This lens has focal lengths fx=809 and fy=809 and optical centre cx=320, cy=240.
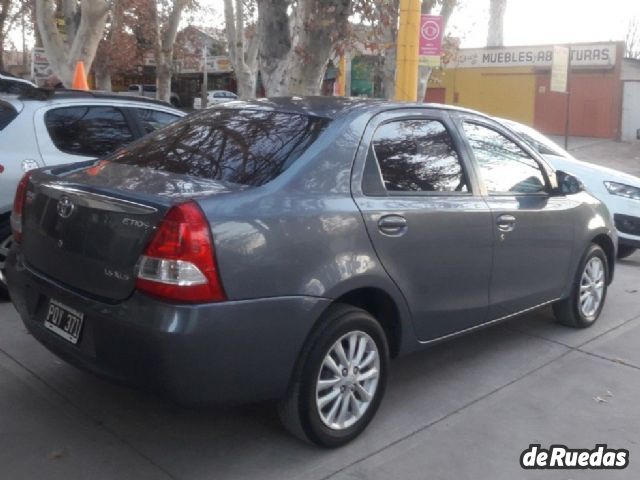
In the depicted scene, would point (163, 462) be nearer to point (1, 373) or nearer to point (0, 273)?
point (1, 373)

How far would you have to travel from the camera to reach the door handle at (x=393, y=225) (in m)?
4.01

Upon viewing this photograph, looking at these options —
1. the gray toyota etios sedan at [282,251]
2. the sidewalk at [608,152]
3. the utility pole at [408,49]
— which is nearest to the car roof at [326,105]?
the gray toyota etios sedan at [282,251]

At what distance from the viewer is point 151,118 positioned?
658 cm

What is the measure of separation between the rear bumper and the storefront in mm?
23452

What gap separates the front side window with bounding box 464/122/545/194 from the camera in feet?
16.0

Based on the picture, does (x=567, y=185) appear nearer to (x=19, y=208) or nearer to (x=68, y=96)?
(x=19, y=208)

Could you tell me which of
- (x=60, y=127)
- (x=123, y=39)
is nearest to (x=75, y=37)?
(x=60, y=127)

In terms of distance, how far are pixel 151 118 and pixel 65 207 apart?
9.67 feet

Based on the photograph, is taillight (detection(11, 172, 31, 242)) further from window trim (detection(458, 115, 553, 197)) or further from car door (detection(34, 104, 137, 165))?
window trim (detection(458, 115, 553, 197))

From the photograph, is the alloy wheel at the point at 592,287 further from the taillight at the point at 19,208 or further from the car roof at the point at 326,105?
the taillight at the point at 19,208

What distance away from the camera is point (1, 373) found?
4.65m

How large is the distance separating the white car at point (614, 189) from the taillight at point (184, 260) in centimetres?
552

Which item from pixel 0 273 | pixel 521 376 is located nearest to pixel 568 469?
pixel 521 376

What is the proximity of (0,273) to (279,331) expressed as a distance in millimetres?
3157
